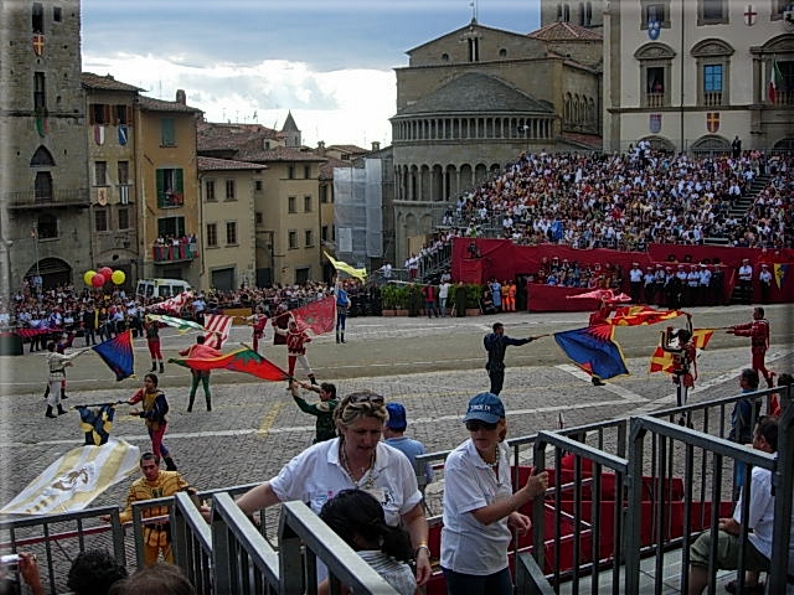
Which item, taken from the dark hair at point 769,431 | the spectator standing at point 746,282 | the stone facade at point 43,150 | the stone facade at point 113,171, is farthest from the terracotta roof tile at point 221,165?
the dark hair at point 769,431

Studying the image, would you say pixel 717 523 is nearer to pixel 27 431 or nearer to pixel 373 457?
pixel 373 457

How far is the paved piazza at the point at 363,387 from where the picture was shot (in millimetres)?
17281

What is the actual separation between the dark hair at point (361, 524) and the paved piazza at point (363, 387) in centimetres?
1084

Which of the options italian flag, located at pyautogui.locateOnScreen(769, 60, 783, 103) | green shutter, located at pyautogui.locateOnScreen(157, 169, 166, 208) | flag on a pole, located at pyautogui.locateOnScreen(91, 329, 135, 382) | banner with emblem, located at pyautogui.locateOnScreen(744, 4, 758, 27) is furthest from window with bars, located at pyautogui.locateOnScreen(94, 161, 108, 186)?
flag on a pole, located at pyautogui.locateOnScreen(91, 329, 135, 382)

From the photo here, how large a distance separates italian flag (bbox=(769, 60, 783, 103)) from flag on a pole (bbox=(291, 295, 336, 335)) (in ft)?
94.5

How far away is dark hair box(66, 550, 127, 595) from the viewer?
5094mm

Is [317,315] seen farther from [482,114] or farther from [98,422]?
[482,114]

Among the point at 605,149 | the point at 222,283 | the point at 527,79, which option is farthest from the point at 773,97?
the point at 222,283

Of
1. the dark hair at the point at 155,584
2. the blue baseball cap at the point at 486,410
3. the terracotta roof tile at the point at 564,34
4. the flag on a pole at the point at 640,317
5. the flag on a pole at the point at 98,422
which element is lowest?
the flag on a pole at the point at 98,422

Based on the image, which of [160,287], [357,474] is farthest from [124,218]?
[357,474]

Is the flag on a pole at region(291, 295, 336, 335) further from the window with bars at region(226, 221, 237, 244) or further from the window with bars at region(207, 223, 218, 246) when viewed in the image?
the window with bars at region(226, 221, 237, 244)

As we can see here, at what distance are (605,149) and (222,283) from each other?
24252 millimetres

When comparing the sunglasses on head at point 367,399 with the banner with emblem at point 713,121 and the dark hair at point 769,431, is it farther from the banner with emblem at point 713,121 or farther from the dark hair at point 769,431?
the banner with emblem at point 713,121

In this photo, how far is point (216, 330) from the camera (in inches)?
870
